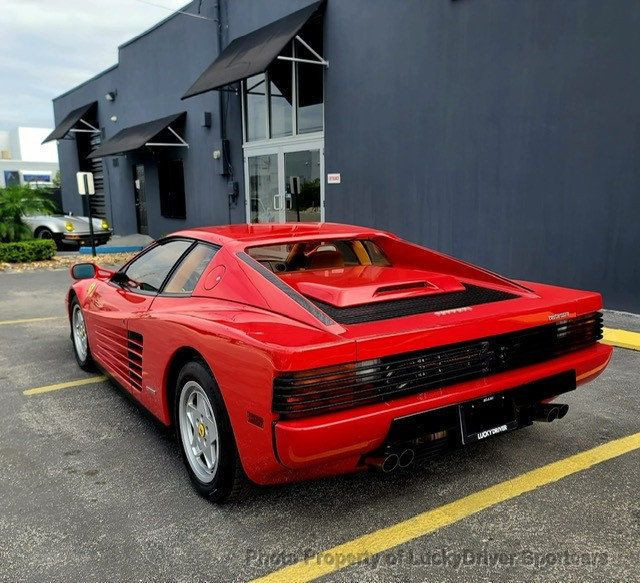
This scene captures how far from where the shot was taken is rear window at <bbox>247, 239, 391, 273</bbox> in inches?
130

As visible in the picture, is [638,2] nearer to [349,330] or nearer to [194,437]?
[349,330]

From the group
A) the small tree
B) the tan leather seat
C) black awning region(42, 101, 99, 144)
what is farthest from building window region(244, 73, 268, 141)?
black awning region(42, 101, 99, 144)

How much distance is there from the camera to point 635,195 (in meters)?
5.84

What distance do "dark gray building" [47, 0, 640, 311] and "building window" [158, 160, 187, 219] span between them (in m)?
0.82

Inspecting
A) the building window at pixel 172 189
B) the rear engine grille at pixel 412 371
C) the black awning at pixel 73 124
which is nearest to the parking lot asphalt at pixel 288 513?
the rear engine grille at pixel 412 371

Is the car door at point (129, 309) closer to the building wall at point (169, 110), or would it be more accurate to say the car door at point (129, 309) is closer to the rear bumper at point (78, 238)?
the building wall at point (169, 110)

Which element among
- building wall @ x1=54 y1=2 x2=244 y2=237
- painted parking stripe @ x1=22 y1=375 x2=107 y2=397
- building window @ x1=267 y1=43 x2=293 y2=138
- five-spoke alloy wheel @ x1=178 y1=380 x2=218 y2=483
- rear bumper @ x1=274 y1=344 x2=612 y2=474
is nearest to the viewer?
rear bumper @ x1=274 y1=344 x2=612 y2=474

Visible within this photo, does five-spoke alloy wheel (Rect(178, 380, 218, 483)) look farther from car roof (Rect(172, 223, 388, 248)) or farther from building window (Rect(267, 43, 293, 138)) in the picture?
building window (Rect(267, 43, 293, 138))

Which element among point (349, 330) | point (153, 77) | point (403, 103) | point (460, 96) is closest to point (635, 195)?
point (460, 96)

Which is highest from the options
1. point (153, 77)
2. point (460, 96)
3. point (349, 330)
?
point (153, 77)

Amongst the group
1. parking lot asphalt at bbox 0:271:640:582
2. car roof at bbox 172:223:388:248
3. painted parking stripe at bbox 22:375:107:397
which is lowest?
painted parking stripe at bbox 22:375:107:397

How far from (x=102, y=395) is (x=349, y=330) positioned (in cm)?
265

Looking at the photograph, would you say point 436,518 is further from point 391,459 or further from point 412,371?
point 412,371

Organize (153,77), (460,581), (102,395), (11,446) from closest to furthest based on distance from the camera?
(460,581)
(11,446)
(102,395)
(153,77)
